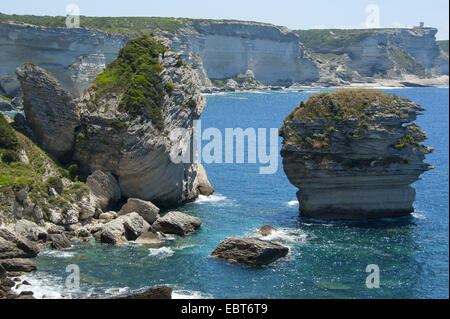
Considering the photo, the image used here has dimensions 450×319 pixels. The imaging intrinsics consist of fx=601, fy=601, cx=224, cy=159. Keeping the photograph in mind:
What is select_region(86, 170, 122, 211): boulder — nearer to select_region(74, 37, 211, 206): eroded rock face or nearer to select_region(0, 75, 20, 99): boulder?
select_region(74, 37, 211, 206): eroded rock face

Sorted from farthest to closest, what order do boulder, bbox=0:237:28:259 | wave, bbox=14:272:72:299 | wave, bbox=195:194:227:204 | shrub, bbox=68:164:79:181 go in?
wave, bbox=195:194:227:204, shrub, bbox=68:164:79:181, boulder, bbox=0:237:28:259, wave, bbox=14:272:72:299

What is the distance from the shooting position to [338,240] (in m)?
47.1

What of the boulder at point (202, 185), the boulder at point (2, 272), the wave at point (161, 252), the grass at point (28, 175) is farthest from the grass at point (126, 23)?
the boulder at point (2, 272)

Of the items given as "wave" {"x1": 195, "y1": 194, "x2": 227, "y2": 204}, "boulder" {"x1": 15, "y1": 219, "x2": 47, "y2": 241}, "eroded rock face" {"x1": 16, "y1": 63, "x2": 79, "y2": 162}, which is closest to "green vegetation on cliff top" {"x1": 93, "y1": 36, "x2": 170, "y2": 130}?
"eroded rock face" {"x1": 16, "y1": 63, "x2": 79, "y2": 162}

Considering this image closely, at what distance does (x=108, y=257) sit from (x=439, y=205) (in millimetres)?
32986

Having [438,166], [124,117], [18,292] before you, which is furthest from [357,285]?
[438,166]

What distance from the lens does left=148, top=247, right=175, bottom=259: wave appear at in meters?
42.9

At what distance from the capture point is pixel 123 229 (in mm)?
46406

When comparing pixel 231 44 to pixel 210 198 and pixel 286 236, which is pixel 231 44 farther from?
pixel 286 236

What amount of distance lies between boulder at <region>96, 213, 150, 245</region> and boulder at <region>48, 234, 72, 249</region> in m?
2.63

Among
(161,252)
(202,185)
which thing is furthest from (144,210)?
(202,185)

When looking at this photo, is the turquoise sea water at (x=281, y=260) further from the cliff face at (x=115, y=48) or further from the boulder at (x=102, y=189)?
the cliff face at (x=115, y=48)

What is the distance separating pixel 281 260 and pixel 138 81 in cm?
2458

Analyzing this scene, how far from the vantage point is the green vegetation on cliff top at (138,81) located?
56.0 meters
